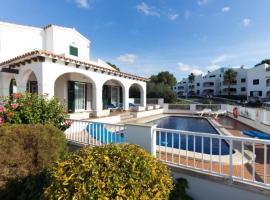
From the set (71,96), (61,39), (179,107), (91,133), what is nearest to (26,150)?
(91,133)

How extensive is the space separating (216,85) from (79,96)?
66159 millimetres

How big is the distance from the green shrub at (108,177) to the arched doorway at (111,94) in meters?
15.7

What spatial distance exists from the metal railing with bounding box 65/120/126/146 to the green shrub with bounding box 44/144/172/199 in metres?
3.48

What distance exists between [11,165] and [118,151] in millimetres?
2754

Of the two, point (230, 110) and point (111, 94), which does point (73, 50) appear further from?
point (230, 110)

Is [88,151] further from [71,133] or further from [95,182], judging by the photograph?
[71,133]

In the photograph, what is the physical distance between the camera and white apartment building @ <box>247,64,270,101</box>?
143ft

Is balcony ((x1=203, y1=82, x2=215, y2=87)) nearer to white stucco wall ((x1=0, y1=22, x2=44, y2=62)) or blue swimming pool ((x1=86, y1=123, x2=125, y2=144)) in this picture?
white stucco wall ((x1=0, y1=22, x2=44, y2=62))

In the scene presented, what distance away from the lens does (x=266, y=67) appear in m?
43.6

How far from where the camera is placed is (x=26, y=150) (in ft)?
12.6

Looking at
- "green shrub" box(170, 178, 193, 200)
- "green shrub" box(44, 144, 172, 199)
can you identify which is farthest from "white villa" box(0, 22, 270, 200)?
"green shrub" box(44, 144, 172, 199)

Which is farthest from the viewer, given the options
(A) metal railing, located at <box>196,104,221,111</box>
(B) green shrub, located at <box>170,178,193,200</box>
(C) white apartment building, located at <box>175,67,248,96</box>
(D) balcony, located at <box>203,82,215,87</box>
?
(D) balcony, located at <box>203,82,215,87</box>

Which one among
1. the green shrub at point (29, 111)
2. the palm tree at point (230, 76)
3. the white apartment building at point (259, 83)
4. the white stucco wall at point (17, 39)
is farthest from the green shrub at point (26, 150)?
the palm tree at point (230, 76)

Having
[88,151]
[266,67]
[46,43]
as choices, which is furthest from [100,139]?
[266,67]
